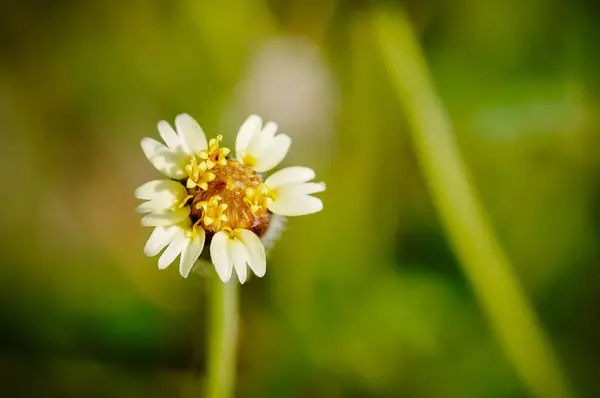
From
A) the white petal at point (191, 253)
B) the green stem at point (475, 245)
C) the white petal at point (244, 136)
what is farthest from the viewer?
the green stem at point (475, 245)

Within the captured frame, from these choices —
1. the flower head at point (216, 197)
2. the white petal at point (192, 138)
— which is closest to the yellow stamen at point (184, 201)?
the flower head at point (216, 197)

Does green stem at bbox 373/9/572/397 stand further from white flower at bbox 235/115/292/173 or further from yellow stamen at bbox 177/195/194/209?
yellow stamen at bbox 177/195/194/209

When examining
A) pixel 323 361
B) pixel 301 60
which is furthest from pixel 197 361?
pixel 301 60

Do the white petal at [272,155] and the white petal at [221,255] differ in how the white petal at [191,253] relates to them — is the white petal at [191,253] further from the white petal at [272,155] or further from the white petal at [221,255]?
the white petal at [272,155]

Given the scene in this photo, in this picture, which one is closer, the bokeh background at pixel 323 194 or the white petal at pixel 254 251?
the white petal at pixel 254 251

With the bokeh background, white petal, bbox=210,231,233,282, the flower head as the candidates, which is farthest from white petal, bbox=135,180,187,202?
the bokeh background

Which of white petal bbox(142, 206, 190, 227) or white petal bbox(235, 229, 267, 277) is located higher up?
white petal bbox(142, 206, 190, 227)
